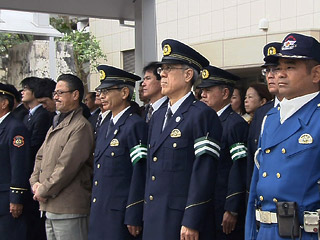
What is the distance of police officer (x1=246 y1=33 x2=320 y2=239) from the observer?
142 inches

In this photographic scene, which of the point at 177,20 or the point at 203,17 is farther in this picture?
the point at 177,20

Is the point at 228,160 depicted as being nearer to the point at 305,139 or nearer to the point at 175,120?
the point at 175,120

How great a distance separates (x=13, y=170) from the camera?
21.9ft

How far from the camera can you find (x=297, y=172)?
11.9 ft

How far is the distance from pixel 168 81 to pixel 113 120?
1.04 metres

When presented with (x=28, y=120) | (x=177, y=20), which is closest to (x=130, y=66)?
(x=177, y=20)

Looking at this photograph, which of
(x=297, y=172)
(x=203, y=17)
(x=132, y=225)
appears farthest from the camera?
(x=203, y=17)

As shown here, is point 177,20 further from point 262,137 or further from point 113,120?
point 262,137

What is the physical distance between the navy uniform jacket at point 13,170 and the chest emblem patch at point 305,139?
3770 mm

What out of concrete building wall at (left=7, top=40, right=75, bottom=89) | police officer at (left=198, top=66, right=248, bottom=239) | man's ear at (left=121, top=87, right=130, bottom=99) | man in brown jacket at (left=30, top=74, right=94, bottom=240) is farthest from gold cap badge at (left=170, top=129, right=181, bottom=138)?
concrete building wall at (left=7, top=40, right=75, bottom=89)

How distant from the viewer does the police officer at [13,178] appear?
261 inches

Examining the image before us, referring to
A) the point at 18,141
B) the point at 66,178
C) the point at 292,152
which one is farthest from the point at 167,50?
the point at 18,141

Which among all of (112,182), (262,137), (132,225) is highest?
(262,137)

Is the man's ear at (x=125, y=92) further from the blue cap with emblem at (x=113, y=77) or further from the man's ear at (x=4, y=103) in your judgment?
the man's ear at (x=4, y=103)
